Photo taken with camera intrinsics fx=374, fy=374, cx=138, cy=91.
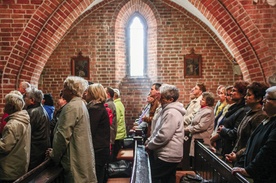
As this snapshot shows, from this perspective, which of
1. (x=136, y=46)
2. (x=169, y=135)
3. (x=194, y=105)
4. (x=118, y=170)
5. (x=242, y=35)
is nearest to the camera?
(x=169, y=135)

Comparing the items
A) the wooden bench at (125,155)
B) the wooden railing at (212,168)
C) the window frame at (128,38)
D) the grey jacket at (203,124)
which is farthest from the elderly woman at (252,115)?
the window frame at (128,38)

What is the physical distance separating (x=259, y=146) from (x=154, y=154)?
1.65 m

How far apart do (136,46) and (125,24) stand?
0.83 m

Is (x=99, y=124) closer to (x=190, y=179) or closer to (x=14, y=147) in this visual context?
(x=14, y=147)

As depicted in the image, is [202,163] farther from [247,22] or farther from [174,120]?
[247,22]

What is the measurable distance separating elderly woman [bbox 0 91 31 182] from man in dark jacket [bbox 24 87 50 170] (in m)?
0.31

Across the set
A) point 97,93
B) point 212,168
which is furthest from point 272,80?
point 97,93

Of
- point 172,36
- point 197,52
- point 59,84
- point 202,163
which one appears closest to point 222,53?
point 197,52

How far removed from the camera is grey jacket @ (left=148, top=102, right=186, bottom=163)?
14.7 feet

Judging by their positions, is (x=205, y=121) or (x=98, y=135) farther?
(x=205, y=121)

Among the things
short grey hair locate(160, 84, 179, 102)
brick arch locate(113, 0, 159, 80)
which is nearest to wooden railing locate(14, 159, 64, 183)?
short grey hair locate(160, 84, 179, 102)

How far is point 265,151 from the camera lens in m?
3.15

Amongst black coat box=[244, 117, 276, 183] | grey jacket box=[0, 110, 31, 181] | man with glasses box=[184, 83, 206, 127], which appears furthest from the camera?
man with glasses box=[184, 83, 206, 127]

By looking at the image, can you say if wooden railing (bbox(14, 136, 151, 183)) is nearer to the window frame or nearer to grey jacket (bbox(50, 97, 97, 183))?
grey jacket (bbox(50, 97, 97, 183))
